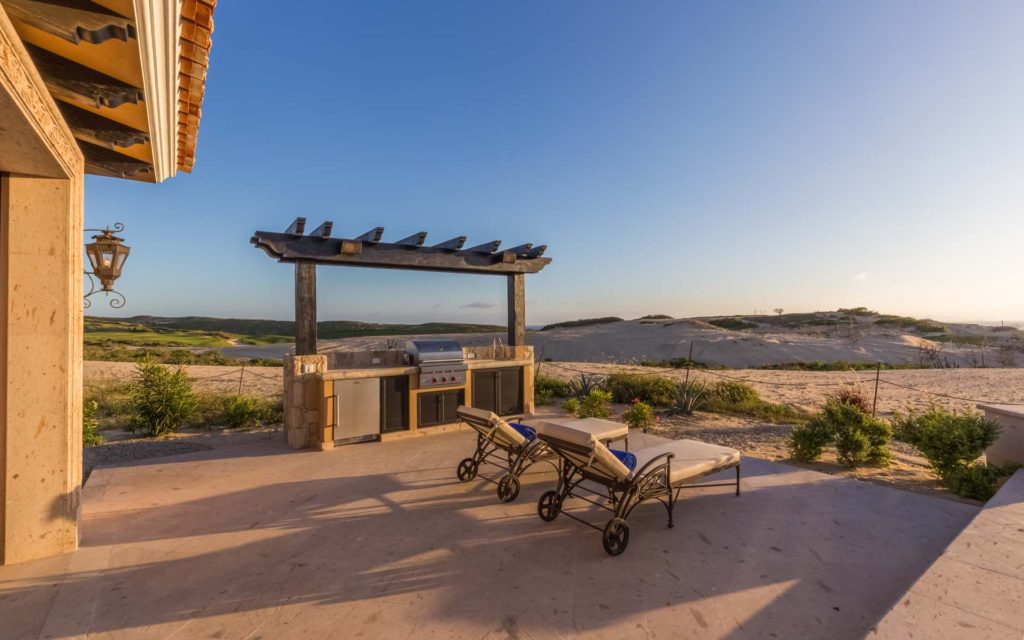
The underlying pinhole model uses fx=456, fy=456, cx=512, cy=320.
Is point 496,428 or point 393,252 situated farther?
point 393,252

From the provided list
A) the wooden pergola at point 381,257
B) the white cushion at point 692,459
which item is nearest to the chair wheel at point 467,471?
the white cushion at point 692,459

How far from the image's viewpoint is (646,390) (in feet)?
35.1

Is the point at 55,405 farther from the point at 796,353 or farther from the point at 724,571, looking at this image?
the point at 796,353

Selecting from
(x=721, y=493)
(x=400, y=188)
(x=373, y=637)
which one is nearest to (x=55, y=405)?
(x=373, y=637)

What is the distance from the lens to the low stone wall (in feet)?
7.20

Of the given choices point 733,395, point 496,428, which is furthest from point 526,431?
point 733,395

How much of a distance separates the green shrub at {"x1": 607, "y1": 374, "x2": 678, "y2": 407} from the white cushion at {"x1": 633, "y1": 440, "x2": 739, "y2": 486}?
5.20 meters

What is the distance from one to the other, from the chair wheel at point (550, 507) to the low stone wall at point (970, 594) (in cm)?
238

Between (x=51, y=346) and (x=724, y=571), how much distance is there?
17.1ft

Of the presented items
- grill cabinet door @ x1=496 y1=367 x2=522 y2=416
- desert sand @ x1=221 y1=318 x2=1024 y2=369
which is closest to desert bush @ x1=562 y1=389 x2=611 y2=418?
grill cabinet door @ x1=496 y1=367 x2=522 y2=416

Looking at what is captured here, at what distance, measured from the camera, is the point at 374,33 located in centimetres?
812

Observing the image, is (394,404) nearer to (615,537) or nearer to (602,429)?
(602,429)

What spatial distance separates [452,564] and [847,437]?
5543 millimetres

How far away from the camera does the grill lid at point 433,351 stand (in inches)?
292
